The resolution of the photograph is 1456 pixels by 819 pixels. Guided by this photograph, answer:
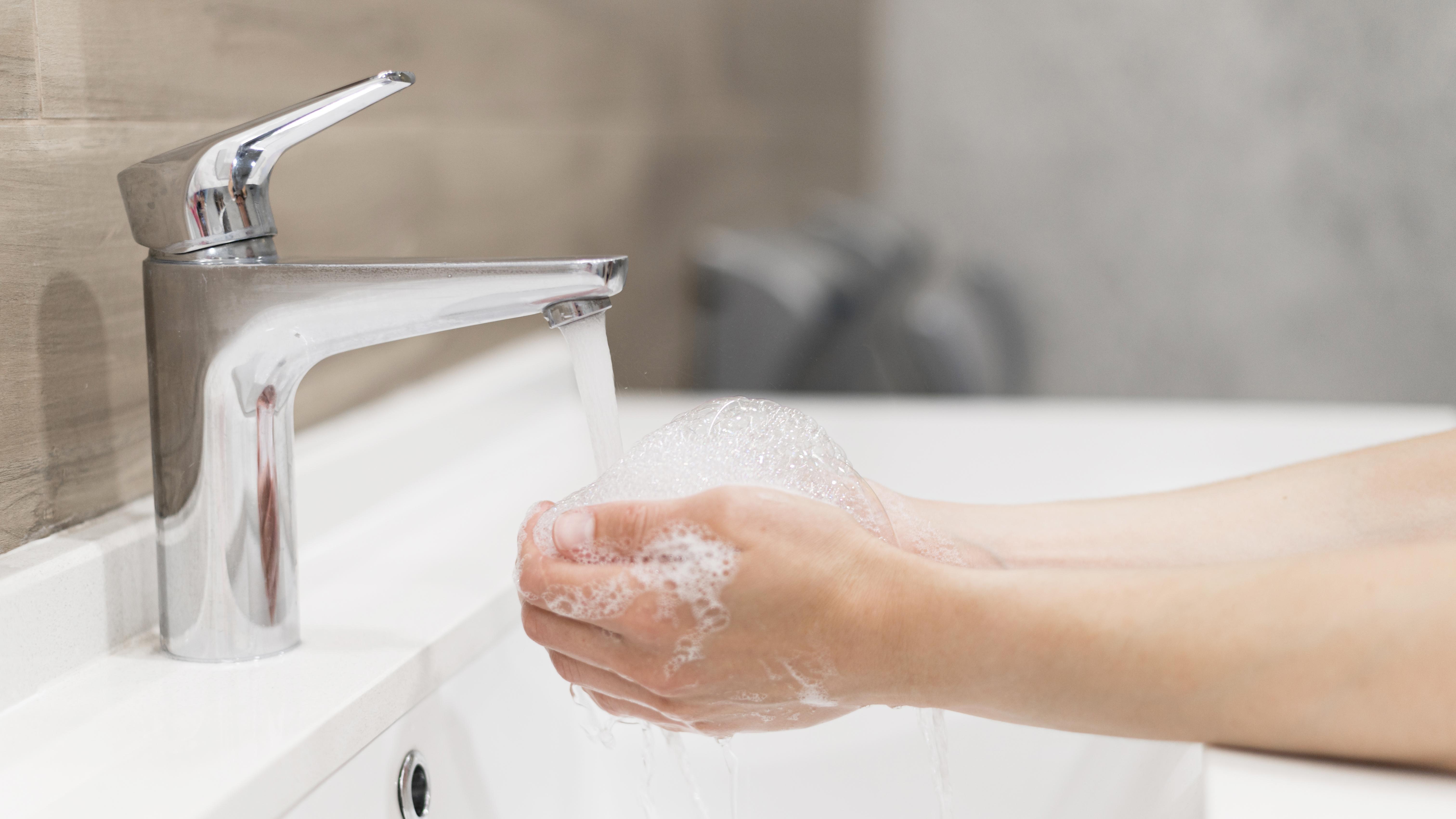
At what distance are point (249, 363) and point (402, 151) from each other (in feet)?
0.97

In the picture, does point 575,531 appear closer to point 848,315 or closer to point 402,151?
point 402,151

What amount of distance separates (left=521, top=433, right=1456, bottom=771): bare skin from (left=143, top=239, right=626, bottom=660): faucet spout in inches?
3.2

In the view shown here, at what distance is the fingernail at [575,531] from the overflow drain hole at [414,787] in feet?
0.36

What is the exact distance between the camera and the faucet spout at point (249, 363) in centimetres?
36

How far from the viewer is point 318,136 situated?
1.80 feet

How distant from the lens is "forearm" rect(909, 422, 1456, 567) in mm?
424

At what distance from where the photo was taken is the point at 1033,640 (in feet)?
1.03

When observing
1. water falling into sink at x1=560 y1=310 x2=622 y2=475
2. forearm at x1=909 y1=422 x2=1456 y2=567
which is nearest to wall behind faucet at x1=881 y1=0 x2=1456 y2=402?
forearm at x1=909 y1=422 x2=1456 y2=567

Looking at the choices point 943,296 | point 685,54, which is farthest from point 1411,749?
point 943,296

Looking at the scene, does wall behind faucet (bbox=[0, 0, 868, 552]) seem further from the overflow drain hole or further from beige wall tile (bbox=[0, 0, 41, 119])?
the overflow drain hole

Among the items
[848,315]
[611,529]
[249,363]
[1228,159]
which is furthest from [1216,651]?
[1228,159]

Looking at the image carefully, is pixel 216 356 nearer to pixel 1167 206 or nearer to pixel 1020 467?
pixel 1020 467

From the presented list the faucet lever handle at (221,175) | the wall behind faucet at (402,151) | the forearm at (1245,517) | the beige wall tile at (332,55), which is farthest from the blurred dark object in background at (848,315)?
the faucet lever handle at (221,175)

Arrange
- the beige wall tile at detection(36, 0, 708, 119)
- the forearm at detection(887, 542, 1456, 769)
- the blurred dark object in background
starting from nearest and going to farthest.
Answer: the forearm at detection(887, 542, 1456, 769), the beige wall tile at detection(36, 0, 708, 119), the blurred dark object in background
